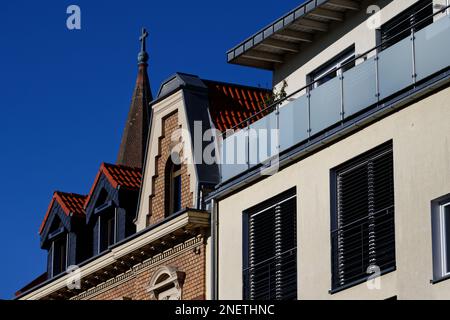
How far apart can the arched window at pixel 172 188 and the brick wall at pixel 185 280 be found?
1263 mm

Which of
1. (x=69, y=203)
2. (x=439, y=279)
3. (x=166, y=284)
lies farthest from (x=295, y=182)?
(x=69, y=203)

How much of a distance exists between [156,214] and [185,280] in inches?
103

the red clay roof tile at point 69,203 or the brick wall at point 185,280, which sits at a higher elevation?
the red clay roof tile at point 69,203

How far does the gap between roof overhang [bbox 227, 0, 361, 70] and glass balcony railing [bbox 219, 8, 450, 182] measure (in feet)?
4.42

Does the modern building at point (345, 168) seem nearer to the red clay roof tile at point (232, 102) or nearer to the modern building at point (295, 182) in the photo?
the modern building at point (295, 182)

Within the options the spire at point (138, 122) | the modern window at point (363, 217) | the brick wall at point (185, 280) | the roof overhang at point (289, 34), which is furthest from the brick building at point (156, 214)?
the spire at point (138, 122)

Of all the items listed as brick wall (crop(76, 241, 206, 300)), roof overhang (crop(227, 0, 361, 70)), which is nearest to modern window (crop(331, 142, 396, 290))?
roof overhang (crop(227, 0, 361, 70))

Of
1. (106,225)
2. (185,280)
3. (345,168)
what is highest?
(106,225)

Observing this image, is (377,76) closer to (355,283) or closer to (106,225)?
(355,283)

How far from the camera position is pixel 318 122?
3225cm

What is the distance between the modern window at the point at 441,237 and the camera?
2805 centimetres

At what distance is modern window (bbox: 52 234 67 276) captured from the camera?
146 feet

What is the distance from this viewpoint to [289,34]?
121 ft
